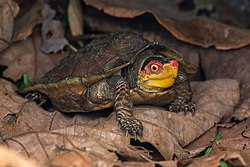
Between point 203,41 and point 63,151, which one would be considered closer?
point 63,151

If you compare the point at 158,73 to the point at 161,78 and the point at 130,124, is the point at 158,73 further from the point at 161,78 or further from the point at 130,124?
the point at 130,124

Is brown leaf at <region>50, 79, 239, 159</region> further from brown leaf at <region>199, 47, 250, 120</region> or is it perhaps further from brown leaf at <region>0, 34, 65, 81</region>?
brown leaf at <region>0, 34, 65, 81</region>

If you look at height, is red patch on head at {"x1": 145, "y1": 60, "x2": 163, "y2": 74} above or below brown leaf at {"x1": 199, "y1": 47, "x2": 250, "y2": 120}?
above

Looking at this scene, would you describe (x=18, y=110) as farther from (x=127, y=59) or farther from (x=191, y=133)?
(x=191, y=133)

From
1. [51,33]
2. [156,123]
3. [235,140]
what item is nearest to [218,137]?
[235,140]

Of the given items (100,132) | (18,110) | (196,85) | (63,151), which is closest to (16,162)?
(63,151)

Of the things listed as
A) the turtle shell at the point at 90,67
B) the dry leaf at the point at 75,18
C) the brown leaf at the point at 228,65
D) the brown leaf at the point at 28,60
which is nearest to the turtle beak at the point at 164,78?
the turtle shell at the point at 90,67

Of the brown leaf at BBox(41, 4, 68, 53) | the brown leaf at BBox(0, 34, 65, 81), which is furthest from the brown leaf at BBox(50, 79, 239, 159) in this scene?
the brown leaf at BBox(41, 4, 68, 53)
